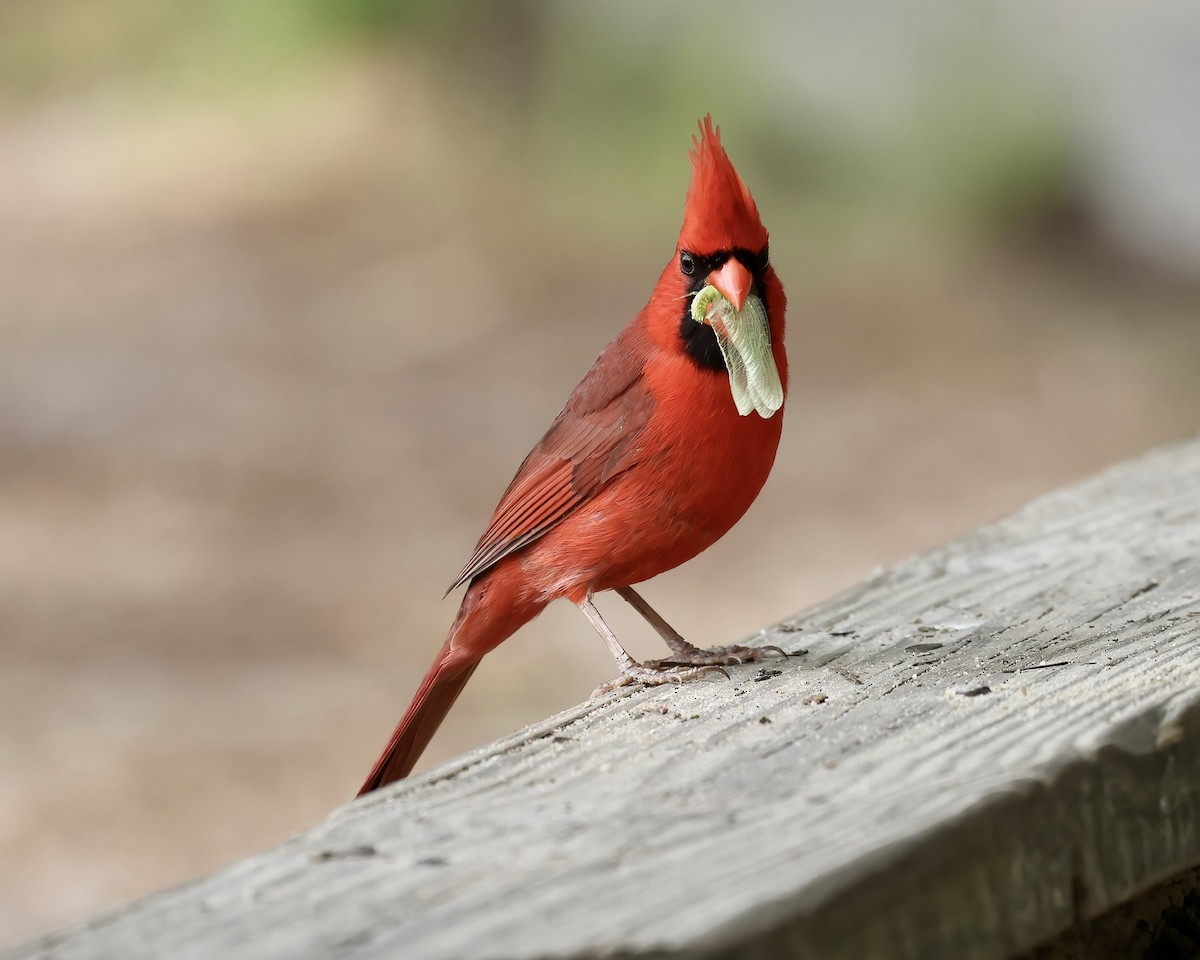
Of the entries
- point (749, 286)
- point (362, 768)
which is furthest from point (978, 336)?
point (749, 286)

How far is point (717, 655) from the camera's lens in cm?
233

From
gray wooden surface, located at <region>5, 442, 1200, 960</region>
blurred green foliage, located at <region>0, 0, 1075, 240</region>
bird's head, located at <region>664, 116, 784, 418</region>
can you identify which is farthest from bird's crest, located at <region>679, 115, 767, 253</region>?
blurred green foliage, located at <region>0, 0, 1075, 240</region>

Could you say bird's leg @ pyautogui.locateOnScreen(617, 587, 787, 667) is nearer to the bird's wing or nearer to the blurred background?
the bird's wing

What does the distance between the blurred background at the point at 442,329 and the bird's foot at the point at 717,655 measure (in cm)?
263

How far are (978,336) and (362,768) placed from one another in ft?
15.8

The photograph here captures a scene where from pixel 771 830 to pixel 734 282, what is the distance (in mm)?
1180

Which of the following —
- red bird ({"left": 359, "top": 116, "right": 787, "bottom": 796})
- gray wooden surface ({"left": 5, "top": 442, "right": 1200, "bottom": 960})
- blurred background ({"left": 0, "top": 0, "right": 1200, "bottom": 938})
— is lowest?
gray wooden surface ({"left": 5, "top": 442, "right": 1200, "bottom": 960})

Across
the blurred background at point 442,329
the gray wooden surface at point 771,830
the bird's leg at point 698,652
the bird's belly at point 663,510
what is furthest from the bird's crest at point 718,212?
the blurred background at point 442,329

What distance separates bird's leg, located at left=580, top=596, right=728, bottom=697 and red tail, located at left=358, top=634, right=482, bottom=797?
214mm

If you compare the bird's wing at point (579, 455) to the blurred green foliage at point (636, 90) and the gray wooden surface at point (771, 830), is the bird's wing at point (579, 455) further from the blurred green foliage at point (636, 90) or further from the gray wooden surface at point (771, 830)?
the blurred green foliage at point (636, 90)

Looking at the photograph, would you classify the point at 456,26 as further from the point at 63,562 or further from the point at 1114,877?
the point at 1114,877

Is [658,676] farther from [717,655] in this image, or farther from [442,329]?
[442,329]

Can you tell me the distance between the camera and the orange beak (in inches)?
89.6

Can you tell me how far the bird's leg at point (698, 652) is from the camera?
2195mm
